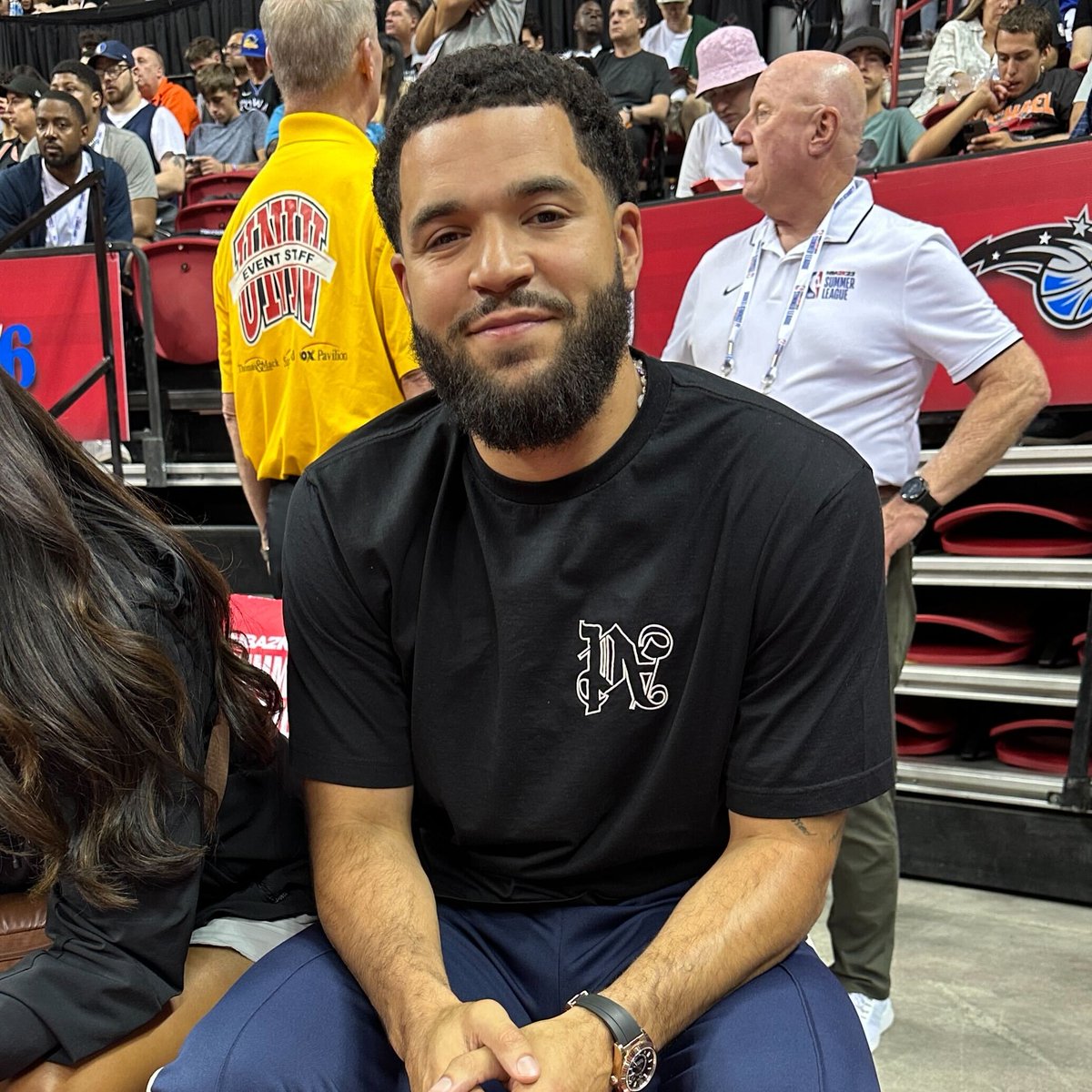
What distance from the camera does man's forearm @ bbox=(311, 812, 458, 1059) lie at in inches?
Answer: 55.9

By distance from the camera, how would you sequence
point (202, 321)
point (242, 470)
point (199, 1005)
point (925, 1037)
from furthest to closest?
point (202, 321) → point (242, 470) → point (925, 1037) → point (199, 1005)

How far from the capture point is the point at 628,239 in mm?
1728

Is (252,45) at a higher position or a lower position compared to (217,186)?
higher

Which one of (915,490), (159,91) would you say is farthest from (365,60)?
(159,91)

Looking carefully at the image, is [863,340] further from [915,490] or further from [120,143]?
[120,143]

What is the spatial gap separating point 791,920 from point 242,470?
205 cm

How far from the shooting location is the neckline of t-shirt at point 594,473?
1.59 metres

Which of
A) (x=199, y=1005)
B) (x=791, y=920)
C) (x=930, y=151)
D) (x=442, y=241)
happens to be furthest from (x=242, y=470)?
(x=930, y=151)

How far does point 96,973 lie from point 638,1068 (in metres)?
0.60

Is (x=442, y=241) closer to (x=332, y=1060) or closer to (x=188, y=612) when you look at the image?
(x=188, y=612)

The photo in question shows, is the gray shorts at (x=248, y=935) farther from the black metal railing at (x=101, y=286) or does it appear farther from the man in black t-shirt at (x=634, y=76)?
the man in black t-shirt at (x=634, y=76)

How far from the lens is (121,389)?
5.09 meters

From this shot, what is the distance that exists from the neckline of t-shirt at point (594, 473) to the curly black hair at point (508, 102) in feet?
1.02

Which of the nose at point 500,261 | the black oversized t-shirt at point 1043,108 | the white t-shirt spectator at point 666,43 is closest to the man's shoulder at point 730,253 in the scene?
the nose at point 500,261
